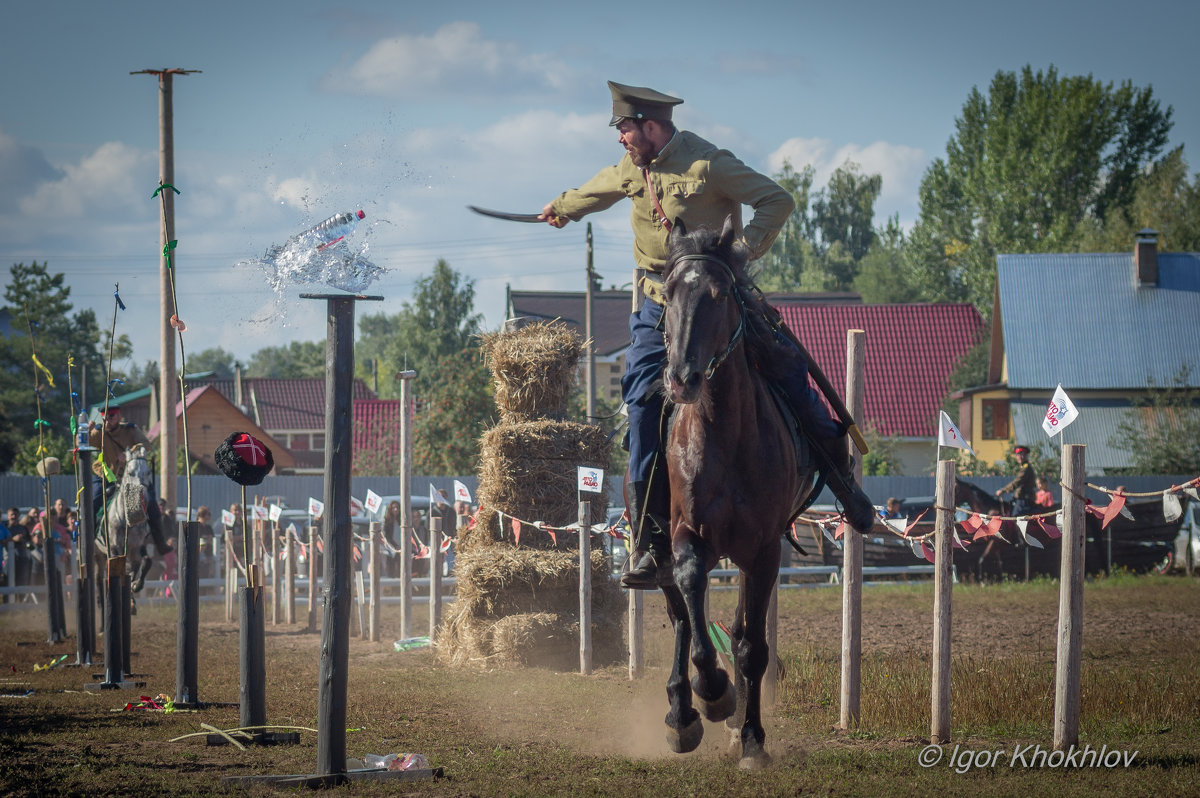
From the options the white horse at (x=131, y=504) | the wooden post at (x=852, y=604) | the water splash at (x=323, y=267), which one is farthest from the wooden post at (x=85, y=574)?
the wooden post at (x=852, y=604)

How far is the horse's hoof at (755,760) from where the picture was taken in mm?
6992

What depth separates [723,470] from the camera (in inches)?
269

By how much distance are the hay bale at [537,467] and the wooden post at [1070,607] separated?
6985mm

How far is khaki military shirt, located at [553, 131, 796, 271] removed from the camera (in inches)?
303

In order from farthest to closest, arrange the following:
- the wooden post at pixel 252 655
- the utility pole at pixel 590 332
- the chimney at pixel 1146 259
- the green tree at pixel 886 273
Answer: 1. the green tree at pixel 886 273
2. the chimney at pixel 1146 259
3. the utility pole at pixel 590 332
4. the wooden post at pixel 252 655

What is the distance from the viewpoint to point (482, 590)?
13461 millimetres

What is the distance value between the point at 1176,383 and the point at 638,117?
34335 mm

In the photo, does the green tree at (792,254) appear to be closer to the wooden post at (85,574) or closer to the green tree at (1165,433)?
the green tree at (1165,433)

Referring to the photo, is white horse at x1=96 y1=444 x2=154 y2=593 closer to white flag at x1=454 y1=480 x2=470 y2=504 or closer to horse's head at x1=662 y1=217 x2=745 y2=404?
white flag at x1=454 y1=480 x2=470 y2=504

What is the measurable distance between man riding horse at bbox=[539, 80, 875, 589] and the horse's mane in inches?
3.8

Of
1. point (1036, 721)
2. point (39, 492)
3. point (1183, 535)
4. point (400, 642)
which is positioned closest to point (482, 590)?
point (400, 642)

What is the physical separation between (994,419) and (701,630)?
43123 millimetres

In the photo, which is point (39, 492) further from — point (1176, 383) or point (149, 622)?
point (1176, 383)

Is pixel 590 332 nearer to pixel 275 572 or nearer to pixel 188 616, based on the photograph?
pixel 275 572
